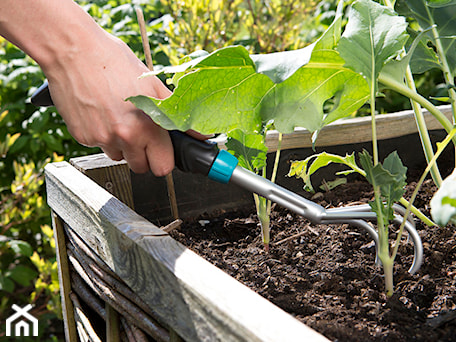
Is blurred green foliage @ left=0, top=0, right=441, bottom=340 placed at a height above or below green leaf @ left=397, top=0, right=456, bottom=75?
below

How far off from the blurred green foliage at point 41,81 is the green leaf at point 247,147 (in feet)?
2.55

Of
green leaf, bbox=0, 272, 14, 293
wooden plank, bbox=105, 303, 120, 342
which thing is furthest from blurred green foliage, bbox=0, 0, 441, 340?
wooden plank, bbox=105, 303, 120, 342

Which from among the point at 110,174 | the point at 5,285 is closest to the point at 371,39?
the point at 110,174

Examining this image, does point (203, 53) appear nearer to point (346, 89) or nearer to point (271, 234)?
point (346, 89)

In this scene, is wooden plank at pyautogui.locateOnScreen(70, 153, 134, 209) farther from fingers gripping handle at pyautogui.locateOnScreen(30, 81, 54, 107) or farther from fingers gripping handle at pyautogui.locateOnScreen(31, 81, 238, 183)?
fingers gripping handle at pyautogui.locateOnScreen(31, 81, 238, 183)

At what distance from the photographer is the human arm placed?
84 centimetres

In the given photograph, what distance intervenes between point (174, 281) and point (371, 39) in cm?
48

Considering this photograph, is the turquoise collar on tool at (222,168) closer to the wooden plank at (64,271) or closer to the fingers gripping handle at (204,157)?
the fingers gripping handle at (204,157)

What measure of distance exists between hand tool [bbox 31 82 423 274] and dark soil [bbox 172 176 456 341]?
75mm

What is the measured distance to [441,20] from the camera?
3.42ft

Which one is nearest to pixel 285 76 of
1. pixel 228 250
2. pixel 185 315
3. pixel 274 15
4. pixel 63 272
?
pixel 185 315

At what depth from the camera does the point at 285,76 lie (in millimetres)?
706

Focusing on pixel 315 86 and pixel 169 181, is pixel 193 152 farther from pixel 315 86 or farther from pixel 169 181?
pixel 169 181

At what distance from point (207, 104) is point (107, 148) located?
22 centimetres
